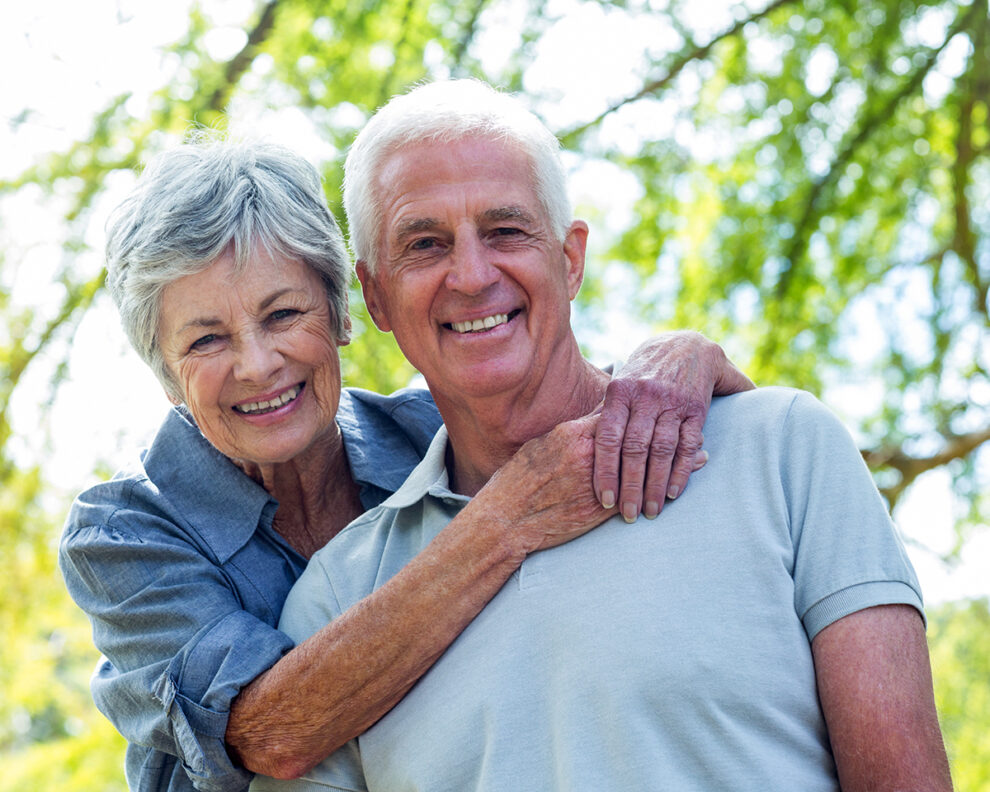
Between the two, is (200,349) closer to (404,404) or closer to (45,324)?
(404,404)

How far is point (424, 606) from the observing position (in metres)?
1.89

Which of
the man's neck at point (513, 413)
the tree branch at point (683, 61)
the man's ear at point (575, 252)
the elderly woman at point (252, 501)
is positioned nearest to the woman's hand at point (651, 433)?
the elderly woman at point (252, 501)

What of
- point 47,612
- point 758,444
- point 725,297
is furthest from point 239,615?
point 47,612

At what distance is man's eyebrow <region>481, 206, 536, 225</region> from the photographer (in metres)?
2.02

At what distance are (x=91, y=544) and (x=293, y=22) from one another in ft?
8.93

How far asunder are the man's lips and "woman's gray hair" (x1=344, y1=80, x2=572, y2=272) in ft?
0.70

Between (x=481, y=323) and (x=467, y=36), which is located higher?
(x=467, y=36)

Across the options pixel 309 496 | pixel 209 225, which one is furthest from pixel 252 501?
pixel 209 225

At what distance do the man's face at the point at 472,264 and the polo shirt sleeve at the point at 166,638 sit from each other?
0.62 metres

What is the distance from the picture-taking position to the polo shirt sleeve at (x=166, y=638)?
1995 millimetres

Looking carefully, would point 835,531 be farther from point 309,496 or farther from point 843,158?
point 843,158

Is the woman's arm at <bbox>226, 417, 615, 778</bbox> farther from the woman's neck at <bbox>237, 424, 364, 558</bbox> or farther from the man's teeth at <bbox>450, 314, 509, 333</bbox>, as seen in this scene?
the woman's neck at <bbox>237, 424, 364, 558</bbox>

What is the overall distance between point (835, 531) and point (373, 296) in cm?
104

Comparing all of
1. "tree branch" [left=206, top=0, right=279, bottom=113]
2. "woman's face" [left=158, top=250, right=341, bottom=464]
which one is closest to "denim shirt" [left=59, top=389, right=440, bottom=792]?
"woman's face" [left=158, top=250, right=341, bottom=464]
